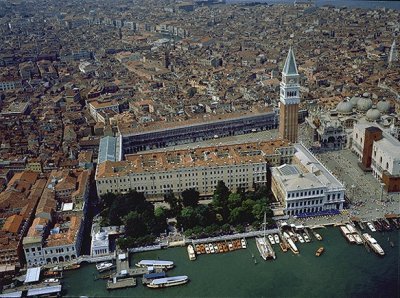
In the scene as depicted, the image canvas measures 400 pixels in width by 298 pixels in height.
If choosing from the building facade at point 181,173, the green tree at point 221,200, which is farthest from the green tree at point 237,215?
the building facade at point 181,173

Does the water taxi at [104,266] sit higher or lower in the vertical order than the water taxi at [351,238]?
higher

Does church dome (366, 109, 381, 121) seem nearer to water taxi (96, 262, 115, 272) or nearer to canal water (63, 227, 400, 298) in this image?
canal water (63, 227, 400, 298)

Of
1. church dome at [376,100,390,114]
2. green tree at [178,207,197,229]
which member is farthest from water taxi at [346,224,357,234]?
church dome at [376,100,390,114]

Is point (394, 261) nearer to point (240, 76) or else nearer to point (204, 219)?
point (204, 219)

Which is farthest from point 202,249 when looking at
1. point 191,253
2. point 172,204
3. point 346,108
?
point 346,108

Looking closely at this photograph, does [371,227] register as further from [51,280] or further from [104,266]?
[51,280]

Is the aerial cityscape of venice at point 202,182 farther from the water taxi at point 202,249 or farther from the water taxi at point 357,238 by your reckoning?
the water taxi at point 357,238

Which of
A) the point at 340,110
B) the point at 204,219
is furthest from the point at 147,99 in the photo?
the point at 204,219
